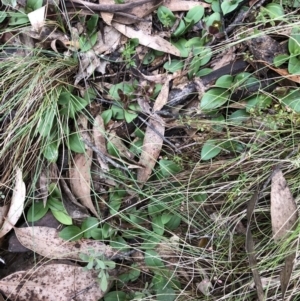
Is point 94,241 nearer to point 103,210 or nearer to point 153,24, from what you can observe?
point 103,210

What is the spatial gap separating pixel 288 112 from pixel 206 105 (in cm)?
25

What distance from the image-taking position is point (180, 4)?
164cm

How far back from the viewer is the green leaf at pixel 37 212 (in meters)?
1.61

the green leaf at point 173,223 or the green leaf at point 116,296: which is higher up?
the green leaf at point 173,223

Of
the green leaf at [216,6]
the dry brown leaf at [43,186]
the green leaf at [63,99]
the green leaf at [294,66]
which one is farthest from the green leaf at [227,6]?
the dry brown leaf at [43,186]

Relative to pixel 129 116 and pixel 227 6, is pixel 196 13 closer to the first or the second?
pixel 227 6

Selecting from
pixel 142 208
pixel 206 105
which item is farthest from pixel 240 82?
pixel 142 208

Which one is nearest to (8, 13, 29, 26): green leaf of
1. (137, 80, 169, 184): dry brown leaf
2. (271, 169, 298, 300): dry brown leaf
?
(137, 80, 169, 184): dry brown leaf

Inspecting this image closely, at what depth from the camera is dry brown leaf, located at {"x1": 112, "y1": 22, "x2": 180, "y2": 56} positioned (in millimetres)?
1619

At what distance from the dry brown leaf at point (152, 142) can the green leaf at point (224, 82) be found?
17 cm

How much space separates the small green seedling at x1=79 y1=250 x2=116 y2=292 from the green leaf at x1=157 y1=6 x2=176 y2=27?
785mm

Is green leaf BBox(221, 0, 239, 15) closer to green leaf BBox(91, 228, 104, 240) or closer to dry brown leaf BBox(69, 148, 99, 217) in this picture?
dry brown leaf BBox(69, 148, 99, 217)

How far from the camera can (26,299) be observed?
161 centimetres

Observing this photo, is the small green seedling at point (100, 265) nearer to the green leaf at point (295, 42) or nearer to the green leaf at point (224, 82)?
the green leaf at point (224, 82)
